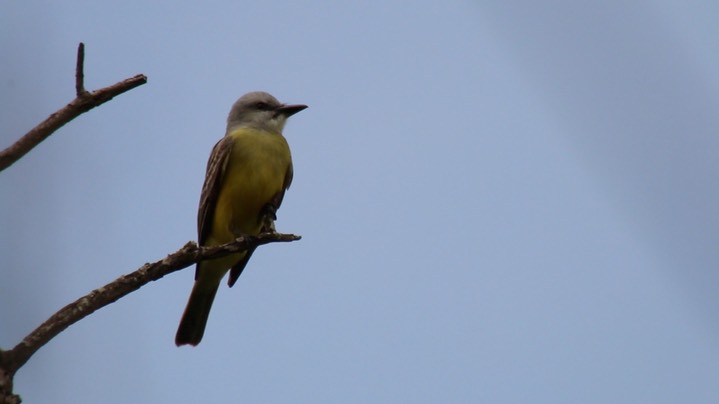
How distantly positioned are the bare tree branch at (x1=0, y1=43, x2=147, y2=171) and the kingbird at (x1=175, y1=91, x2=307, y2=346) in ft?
10.6

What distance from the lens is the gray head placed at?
28.5ft

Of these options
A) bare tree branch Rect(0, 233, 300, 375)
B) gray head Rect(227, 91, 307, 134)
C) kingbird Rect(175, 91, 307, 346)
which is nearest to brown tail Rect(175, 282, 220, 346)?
kingbird Rect(175, 91, 307, 346)

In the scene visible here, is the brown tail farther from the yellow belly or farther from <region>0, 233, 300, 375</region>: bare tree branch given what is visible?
<region>0, 233, 300, 375</region>: bare tree branch

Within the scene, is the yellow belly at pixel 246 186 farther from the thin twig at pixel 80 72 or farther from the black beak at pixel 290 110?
the thin twig at pixel 80 72

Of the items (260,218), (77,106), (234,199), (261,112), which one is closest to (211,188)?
(234,199)

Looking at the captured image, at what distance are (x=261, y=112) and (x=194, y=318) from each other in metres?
2.00

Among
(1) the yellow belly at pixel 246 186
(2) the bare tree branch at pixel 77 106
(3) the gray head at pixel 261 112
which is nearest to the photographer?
(2) the bare tree branch at pixel 77 106

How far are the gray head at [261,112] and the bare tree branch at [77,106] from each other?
12.9 ft

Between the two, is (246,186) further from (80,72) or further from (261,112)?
(80,72)

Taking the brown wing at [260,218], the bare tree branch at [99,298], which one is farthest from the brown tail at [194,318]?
the bare tree branch at [99,298]

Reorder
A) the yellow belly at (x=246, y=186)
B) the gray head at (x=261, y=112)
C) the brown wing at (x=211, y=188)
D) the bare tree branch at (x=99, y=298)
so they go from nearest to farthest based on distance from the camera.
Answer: the bare tree branch at (x=99, y=298)
the yellow belly at (x=246, y=186)
the brown wing at (x=211, y=188)
the gray head at (x=261, y=112)

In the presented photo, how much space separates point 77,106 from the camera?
4.57 m

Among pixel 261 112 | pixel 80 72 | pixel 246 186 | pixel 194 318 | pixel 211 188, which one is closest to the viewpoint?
pixel 80 72

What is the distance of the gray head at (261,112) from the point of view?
8688 millimetres
